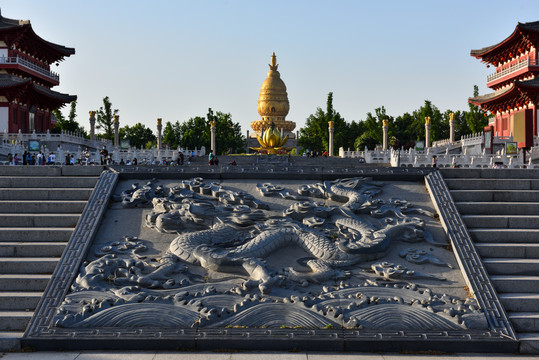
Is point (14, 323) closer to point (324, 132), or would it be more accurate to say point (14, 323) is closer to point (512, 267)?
point (512, 267)

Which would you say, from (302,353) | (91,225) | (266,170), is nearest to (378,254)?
(302,353)

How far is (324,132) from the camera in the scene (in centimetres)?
5866

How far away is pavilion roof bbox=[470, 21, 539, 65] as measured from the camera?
118ft

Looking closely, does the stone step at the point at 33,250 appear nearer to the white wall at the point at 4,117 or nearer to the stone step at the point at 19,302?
the stone step at the point at 19,302

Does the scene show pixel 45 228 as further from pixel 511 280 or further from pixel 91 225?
pixel 511 280

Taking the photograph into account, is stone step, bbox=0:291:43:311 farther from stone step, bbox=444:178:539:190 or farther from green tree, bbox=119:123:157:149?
green tree, bbox=119:123:157:149

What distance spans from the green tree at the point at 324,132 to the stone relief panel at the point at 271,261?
156 feet

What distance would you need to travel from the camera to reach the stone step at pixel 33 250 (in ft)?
28.8

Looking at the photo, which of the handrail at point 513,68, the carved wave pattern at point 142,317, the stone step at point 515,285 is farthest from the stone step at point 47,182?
the handrail at point 513,68

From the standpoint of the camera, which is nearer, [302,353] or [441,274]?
[302,353]

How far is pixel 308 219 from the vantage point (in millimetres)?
9219

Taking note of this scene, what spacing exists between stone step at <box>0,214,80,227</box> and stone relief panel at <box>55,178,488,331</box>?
0.58 metres

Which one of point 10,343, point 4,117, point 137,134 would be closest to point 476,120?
point 137,134

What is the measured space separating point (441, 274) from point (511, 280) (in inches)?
37.1
